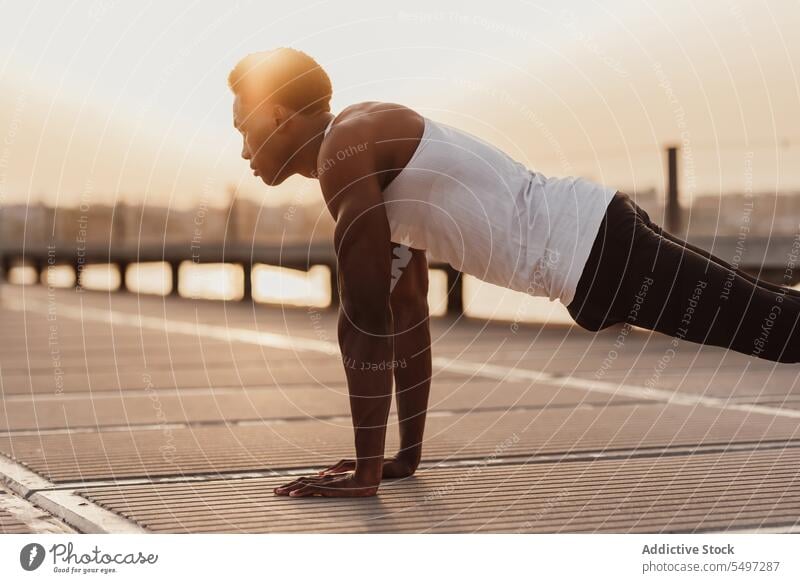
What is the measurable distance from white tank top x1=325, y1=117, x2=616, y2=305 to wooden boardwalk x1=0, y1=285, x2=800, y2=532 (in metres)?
0.60

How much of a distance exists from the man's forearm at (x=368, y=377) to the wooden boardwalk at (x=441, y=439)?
→ 0.16m

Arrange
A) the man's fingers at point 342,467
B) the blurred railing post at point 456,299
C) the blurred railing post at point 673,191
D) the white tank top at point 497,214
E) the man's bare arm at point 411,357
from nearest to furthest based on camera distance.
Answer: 1. the white tank top at point 497,214
2. the man's fingers at point 342,467
3. the man's bare arm at point 411,357
4. the blurred railing post at point 673,191
5. the blurred railing post at point 456,299

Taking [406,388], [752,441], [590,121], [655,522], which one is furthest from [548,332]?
[655,522]

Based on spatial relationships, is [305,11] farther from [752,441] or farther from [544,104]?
[752,441]

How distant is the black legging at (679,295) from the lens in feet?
10.5

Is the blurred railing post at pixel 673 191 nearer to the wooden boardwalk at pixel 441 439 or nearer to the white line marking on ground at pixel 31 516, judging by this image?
the wooden boardwalk at pixel 441 439

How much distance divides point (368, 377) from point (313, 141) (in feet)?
2.05

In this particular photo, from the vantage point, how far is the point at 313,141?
3438mm

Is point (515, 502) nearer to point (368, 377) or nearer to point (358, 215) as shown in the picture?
point (368, 377)

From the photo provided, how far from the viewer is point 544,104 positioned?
471 cm
